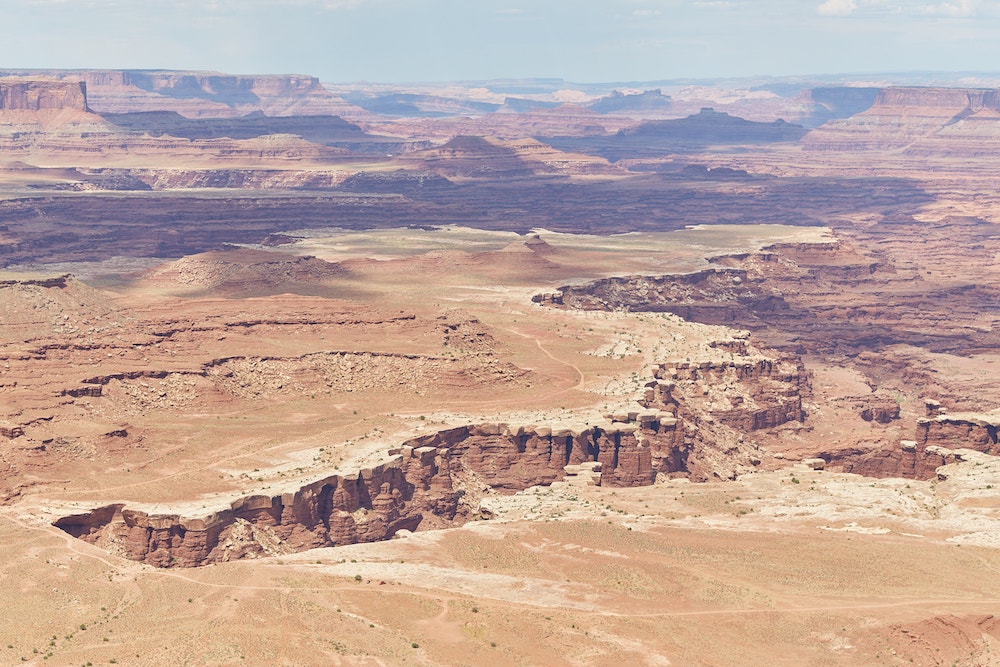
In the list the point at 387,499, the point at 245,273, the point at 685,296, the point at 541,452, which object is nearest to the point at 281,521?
the point at 387,499

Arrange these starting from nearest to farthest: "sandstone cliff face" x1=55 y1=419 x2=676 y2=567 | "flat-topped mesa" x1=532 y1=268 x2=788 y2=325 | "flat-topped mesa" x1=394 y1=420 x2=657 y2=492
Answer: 1. "sandstone cliff face" x1=55 y1=419 x2=676 y2=567
2. "flat-topped mesa" x1=394 y1=420 x2=657 y2=492
3. "flat-topped mesa" x1=532 y1=268 x2=788 y2=325

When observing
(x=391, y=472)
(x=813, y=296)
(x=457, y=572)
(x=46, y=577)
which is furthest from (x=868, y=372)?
(x=46, y=577)

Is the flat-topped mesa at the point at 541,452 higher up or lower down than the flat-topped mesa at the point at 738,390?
higher up

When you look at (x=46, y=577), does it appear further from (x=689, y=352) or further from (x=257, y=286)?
(x=257, y=286)

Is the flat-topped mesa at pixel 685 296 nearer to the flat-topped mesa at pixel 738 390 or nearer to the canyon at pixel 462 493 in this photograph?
the canyon at pixel 462 493

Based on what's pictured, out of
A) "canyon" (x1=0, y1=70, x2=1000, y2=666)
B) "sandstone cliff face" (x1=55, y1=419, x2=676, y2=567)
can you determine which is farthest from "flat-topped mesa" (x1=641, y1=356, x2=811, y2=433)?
"sandstone cliff face" (x1=55, y1=419, x2=676, y2=567)

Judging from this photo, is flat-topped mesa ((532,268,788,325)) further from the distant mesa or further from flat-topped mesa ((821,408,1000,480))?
flat-topped mesa ((821,408,1000,480))

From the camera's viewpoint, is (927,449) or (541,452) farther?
(927,449)

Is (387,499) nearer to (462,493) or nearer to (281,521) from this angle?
(462,493)

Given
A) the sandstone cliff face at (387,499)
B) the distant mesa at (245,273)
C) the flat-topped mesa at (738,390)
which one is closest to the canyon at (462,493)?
the sandstone cliff face at (387,499)

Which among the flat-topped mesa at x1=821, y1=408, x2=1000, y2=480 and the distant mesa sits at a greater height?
the flat-topped mesa at x1=821, y1=408, x2=1000, y2=480

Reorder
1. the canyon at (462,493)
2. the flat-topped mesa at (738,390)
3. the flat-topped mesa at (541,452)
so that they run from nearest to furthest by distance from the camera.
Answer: the canyon at (462,493), the flat-topped mesa at (541,452), the flat-topped mesa at (738,390)
